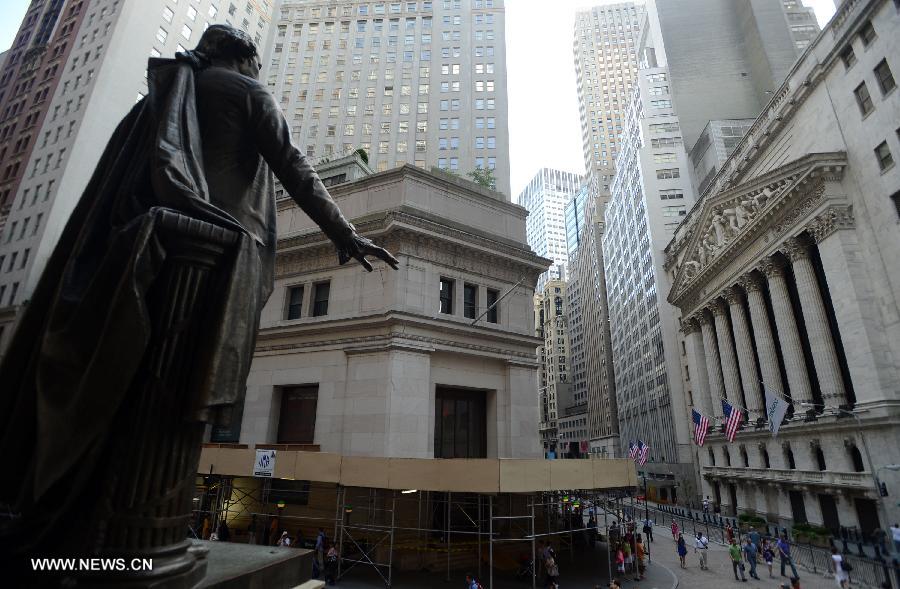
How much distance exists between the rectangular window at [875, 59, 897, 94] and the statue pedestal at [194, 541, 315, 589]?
44.6 meters

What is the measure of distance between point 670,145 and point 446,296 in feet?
223

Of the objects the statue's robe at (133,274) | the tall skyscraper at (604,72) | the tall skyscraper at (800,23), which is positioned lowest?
the statue's robe at (133,274)

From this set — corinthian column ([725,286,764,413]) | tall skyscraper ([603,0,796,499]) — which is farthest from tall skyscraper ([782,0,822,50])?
corinthian column ([725,286,764,413])

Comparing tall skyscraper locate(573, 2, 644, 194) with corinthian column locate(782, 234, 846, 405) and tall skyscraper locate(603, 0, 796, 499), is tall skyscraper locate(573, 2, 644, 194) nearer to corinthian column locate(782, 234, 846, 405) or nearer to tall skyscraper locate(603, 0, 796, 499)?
tall skyscraper locate(603, 0, 796, 499)

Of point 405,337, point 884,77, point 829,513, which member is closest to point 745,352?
point 829,513

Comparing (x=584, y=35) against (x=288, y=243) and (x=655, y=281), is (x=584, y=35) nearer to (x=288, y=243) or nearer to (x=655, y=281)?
(x=655, y=281)

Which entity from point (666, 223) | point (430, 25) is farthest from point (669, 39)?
point (430, 25)

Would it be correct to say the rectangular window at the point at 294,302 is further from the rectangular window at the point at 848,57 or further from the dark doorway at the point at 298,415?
the rectangular window at the point at 848,57

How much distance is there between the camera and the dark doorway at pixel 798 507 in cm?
3916

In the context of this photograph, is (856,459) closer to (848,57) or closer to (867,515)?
(867,515)

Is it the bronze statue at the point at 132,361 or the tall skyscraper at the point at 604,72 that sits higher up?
the tall skyscraper at the point at 604,72

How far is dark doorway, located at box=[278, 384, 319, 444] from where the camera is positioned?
985 inches

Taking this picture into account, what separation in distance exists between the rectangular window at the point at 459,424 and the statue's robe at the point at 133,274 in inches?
842

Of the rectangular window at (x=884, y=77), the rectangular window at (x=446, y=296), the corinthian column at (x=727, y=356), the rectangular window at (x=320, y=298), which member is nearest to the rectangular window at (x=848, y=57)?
the rectangular window at (x=884, y=77)
